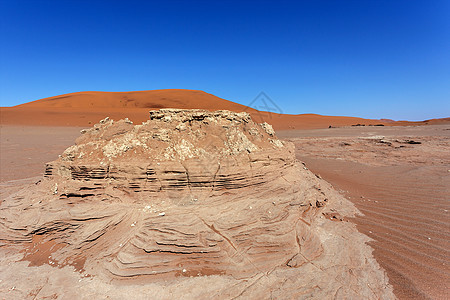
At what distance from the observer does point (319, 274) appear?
3.00 metres

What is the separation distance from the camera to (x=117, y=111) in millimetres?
39219

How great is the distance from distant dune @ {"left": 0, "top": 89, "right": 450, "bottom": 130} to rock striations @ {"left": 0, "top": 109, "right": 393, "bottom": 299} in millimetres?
22826

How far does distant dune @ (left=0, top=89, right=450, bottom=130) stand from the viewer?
32.6 m

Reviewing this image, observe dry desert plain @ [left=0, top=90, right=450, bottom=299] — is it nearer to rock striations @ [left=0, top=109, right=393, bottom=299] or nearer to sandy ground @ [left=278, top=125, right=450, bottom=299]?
sandy ground @ [left=278, top=125, right=450, bottom=299]

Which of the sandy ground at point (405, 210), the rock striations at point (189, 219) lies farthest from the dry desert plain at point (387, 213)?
the rock striations at point (189, 219)

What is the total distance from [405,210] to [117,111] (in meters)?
42.8

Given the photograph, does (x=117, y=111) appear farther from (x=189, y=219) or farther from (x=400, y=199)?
(x=400, y=199)

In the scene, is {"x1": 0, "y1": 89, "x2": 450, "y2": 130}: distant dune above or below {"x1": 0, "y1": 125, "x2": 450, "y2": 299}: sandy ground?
above

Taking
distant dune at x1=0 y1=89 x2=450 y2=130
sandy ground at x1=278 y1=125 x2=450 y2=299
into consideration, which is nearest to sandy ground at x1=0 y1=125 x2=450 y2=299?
sandy ground at x1=278 y1=125 x2=450 y2=299

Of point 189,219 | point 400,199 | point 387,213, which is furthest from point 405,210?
point 189,219

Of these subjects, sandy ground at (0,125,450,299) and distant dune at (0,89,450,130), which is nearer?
sandy ground at (0,125,450,299)

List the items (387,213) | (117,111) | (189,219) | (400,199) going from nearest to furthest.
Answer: (189,219) < (387,213) < (400,199) < (117,111)

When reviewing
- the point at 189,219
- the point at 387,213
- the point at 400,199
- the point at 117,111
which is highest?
the point at 117,111

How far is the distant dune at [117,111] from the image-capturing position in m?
32.6
